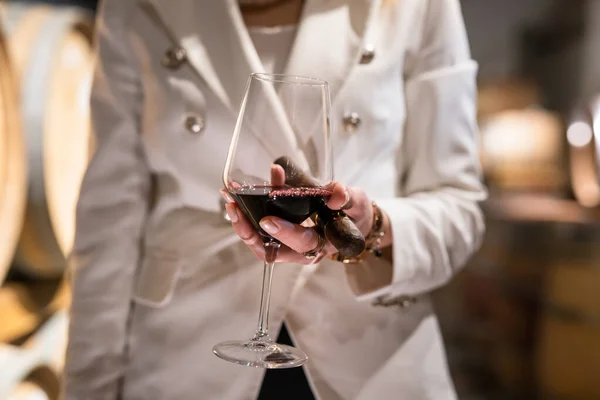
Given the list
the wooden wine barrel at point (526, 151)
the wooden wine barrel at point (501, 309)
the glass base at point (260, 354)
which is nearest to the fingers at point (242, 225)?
the glass base at point (260, 354)

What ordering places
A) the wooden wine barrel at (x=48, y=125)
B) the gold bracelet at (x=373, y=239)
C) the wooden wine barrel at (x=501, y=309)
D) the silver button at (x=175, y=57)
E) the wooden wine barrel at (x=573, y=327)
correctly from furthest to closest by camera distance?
the wooden wine barrel at (x=501, y=309), the wooden wine barrel at (x=573, y=327), the wooden wine barrel at (x=48, y=125), the silver button at (x=175, y=57), the gold bracelet at (x=373, y=239)

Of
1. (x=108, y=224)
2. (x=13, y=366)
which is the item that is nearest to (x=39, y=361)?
(x=13, y=366)

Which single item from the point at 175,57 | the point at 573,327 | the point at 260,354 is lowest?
the point at 573,327

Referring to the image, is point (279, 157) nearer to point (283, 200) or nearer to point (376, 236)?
point (283, 200)

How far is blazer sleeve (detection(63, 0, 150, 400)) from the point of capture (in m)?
0.93

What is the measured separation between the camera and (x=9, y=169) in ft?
4.52

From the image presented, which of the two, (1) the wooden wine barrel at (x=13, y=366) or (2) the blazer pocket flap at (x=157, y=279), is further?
(1) the wooden wine barrel at (x=13, y=366)

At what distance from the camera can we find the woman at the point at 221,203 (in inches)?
34.0

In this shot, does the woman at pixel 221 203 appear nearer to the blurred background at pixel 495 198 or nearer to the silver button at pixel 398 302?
the silver button at pixel 398 302

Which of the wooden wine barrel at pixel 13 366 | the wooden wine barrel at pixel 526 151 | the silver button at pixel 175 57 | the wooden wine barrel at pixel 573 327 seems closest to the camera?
the silver button at pixel 175 57

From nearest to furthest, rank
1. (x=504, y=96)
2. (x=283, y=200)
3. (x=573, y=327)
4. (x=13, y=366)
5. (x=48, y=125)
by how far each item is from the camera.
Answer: (x=283, y=200) < (x=13, y=366) < (x=48, y=125) < (x=573, y=327) < (x=504, y=96)

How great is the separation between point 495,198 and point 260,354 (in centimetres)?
312

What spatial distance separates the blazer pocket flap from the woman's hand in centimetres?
24

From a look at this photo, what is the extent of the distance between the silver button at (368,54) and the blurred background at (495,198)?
0.82 m
